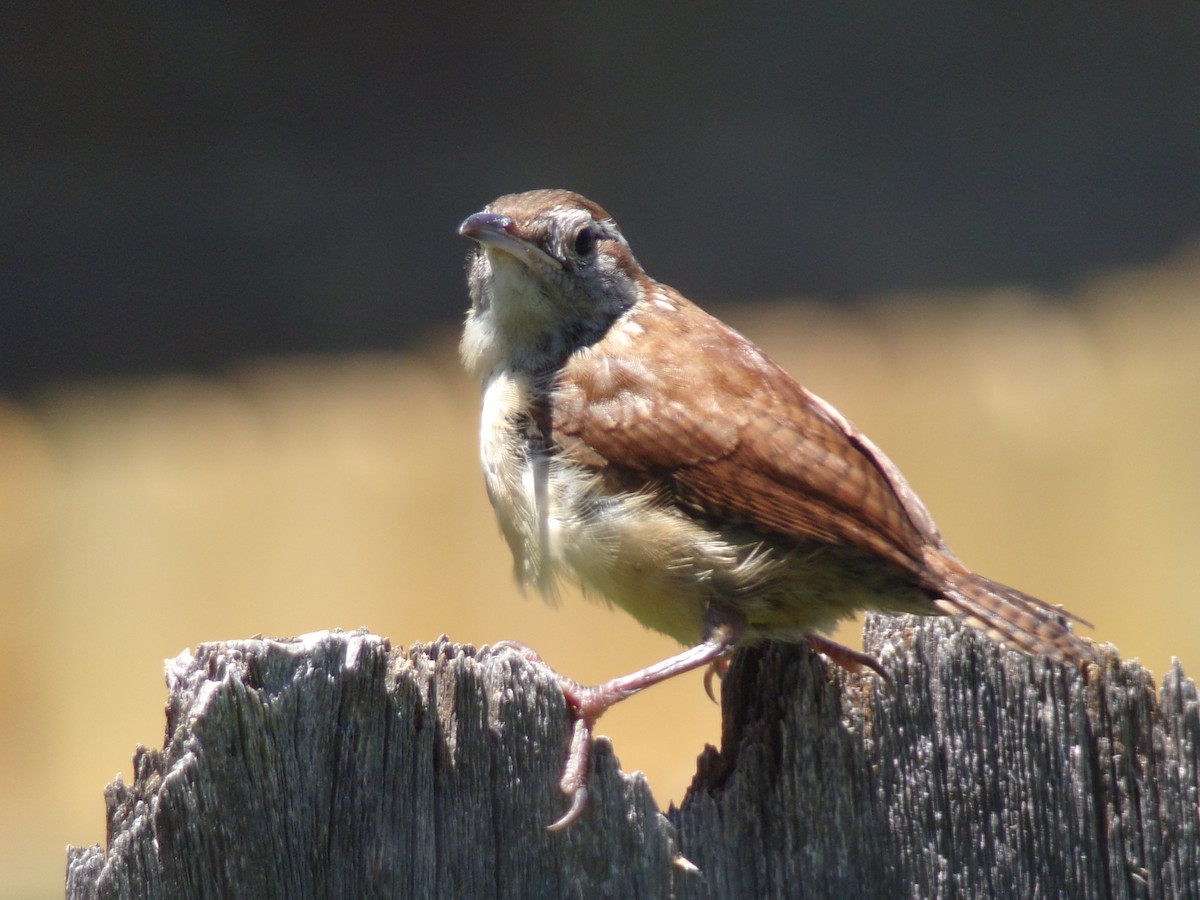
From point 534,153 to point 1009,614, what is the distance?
4.10 m

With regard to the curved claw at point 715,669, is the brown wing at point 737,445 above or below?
above

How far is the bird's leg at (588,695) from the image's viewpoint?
89.6 inches

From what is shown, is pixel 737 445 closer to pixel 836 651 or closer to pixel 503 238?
pixel 836 651

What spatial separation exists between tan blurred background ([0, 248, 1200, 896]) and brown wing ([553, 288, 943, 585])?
2.05 metres

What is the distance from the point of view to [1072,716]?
96.3 inches

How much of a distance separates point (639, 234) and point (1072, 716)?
14.7ft

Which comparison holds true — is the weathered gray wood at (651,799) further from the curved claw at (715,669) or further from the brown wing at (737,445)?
the curved claw at (715,669)

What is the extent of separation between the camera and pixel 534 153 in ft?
21.8

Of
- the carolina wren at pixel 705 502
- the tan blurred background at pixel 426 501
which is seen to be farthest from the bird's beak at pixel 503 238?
the tan blurred background at pixel 426 501

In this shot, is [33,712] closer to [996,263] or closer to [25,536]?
[25,536]

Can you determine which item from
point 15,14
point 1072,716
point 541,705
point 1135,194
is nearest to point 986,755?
point 1072,716

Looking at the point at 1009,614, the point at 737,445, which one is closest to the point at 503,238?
the point at 737,445

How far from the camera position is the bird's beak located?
4059 millimetres

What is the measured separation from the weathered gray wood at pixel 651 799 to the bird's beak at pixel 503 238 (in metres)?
1.86
